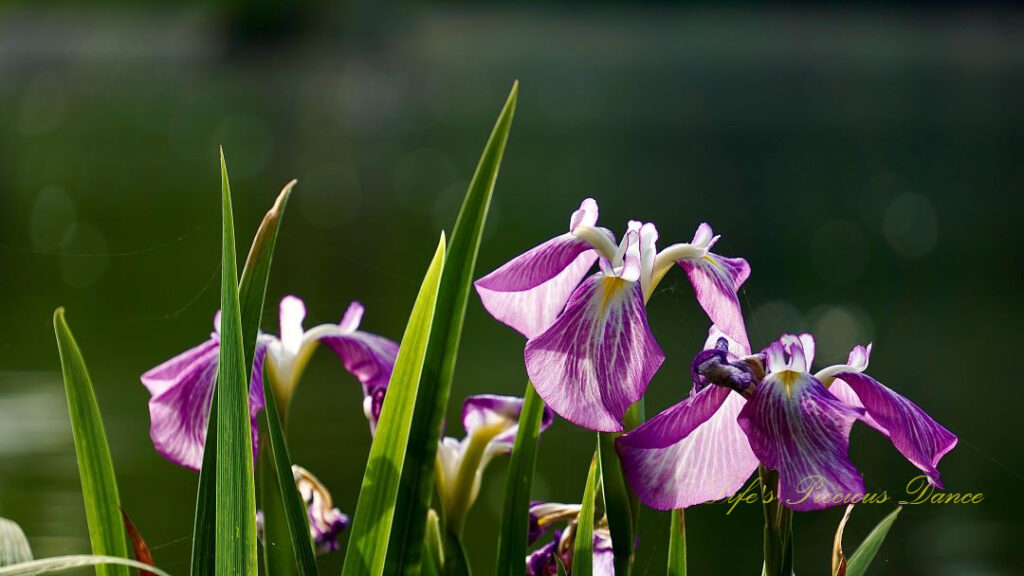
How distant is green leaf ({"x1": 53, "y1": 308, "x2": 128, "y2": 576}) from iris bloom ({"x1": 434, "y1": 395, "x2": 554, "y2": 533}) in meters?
0.16

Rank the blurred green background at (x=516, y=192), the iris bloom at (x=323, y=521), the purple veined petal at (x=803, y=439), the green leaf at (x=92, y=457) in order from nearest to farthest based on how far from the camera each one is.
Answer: the purple veined petal at (x=803, y=439)
the green leaf at (x=92, y=457)
the iris bloom at (x=323, y=521)
the blurred green background at (x=516, y=192)

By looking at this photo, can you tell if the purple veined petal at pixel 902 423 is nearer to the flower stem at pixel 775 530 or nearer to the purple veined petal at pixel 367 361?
the flower stem at pixel 775 530

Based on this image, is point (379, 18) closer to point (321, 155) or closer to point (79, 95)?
point (79, 95)

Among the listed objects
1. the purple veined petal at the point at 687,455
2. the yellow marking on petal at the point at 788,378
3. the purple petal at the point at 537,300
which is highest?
the purple petal at the point at 537,300

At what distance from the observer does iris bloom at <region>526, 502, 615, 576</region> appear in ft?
1.71

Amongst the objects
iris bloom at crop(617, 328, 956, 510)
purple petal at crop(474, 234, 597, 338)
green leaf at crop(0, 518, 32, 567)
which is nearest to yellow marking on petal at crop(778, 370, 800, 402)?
iris bloom at crop(617, 328, 956, 510)

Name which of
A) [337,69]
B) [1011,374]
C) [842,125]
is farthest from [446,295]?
[337,69]

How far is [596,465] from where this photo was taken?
48 cm

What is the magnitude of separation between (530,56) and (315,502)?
14355mm

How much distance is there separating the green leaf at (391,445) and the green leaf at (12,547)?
0.18 m

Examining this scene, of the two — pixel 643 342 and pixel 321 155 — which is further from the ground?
pixel 321 155

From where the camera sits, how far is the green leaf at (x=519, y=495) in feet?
1.62

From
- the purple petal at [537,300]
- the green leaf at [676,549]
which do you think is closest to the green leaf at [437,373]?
the purple petal at [537,300]

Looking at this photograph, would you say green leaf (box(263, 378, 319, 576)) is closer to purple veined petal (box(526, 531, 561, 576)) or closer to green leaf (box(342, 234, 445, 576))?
green leaf (box(342, 234, 445, 576))
